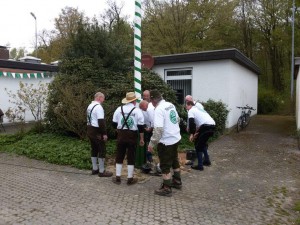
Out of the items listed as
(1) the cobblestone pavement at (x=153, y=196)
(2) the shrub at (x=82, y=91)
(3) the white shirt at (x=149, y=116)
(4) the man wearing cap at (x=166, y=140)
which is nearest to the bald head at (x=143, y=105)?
(3) the white shirt at (x=149, y=116)

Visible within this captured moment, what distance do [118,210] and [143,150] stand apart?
2531 millimetres

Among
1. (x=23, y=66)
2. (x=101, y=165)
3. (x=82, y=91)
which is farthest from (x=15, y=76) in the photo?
(x=101, y=165)

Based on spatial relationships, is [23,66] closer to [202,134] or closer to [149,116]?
[149,116]

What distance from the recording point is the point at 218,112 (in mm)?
11398

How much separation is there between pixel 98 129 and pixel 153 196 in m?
1.98

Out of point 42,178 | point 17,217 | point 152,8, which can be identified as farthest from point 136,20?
point 152,8

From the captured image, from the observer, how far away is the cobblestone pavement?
450cm

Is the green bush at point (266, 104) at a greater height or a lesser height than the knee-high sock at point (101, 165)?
greater

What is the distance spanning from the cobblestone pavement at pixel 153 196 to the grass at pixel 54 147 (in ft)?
0.93

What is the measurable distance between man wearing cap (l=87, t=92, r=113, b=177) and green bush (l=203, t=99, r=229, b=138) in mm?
5380

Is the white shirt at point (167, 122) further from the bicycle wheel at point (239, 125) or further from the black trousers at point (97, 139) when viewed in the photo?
the bicycle wheel at point (239, 125)

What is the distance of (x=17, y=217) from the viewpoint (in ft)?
14.6

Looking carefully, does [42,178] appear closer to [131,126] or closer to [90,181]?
[90,181]

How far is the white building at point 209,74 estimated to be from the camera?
1240cm
